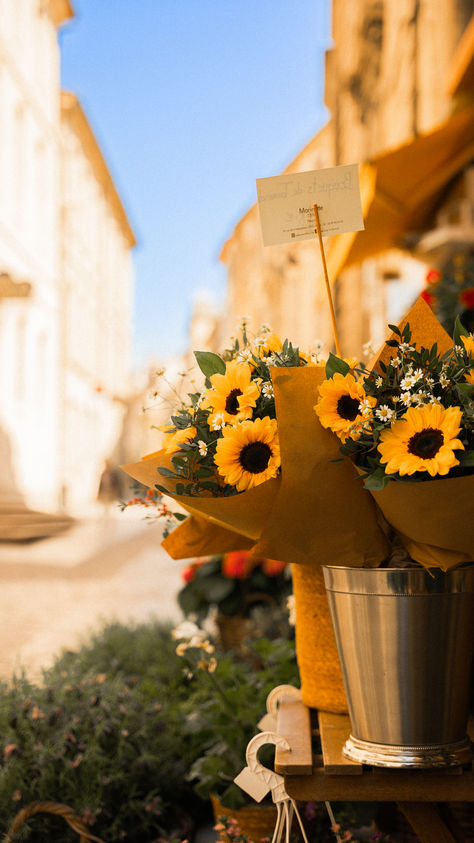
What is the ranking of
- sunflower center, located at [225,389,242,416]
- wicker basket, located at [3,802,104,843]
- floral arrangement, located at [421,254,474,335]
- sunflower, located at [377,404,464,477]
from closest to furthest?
sunflower, located at [377,404,464,477] < sunflower center, located at [225,389,242,416] < wicker basket, located at [3,802,104,843] < floral arrangement, located at [421,254,474,335]

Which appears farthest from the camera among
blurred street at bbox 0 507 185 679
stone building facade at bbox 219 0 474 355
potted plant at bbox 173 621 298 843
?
stone building facade at bbox 219 0 474 355

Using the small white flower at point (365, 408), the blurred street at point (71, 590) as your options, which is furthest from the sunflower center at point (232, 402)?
the blurred street at point (71, 590)

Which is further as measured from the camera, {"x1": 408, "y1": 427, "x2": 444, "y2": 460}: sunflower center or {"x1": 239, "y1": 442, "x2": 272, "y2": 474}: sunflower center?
{"x1": 239, "y1": 442, "x2": 272, "y2": 474}: sunflower center

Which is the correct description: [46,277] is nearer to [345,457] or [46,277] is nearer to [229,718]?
[229,718]

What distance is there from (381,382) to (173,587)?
20.8 feet

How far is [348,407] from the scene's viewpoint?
4.00ft

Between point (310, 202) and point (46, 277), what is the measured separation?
17903mm

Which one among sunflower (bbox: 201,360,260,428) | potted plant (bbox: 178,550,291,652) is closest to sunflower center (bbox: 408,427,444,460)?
sunflower (bbox: 201,360,260,428)

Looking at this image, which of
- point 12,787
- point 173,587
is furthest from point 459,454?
point 173,587

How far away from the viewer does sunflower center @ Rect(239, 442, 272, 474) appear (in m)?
1.26

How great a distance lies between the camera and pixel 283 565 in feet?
12.1

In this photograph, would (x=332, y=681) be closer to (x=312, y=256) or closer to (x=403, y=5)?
(x=403, y=5)

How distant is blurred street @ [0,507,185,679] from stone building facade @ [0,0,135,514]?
356 cm

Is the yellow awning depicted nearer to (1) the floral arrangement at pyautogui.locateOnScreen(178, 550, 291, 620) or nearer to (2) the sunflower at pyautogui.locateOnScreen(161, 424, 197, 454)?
(1) the floral arrangement at pyautogui.locateOnScreen(178, 550, 291, 620)
